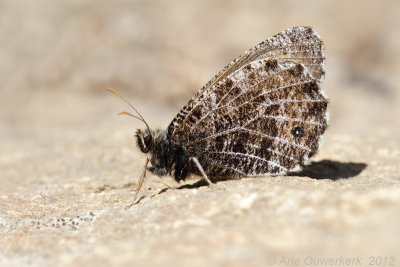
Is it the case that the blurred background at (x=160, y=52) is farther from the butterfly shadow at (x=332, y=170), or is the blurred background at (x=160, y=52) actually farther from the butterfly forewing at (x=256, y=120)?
the butterfly forewing at (x=256, y=120)

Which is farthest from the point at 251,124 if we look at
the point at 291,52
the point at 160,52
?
the point at 160,52

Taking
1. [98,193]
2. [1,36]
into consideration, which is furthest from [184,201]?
[1,36]

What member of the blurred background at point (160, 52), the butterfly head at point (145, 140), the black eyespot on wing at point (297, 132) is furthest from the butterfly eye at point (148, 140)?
the blurred background at point (160, 52)

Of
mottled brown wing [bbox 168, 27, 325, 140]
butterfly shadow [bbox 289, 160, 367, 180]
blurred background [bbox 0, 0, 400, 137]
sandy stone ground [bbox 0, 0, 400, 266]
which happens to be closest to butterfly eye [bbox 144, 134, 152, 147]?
mottled brown wing [bbox 168, 27, 325, 140]

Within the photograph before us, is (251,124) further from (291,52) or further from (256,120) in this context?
(291,52)

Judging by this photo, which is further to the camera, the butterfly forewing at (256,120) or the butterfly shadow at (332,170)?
the butterfly shadow at (332,170)

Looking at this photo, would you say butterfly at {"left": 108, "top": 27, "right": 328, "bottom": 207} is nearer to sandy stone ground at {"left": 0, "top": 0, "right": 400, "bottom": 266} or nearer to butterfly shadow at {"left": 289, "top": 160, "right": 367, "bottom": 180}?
sandy stone ground at {"left": 0, "top": 0, "right": 400, "bottom": 266}

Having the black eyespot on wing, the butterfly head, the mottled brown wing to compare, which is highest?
the mottled brown wing
